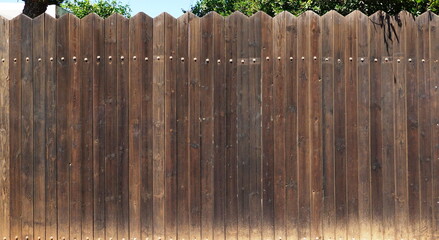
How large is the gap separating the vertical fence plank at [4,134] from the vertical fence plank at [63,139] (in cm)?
45

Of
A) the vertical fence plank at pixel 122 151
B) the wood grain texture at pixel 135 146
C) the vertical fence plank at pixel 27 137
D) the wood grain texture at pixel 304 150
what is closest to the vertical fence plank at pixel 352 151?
the wood grain texture at pixel 304 150

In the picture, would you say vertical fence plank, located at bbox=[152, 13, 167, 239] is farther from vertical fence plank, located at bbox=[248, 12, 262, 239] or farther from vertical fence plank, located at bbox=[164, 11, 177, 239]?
vertical fence plank, located at bbox=[248, 12, 262, 239]

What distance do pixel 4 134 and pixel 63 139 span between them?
535 mm

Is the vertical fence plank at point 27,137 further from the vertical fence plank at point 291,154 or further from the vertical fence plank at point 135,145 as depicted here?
the vertical fence plank at point 291,154

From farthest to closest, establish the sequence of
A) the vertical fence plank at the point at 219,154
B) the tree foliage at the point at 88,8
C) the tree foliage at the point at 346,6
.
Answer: the tree foliage at the point at 88,8, the tree foliage at the point at 346,6, the vertical fence plank at the point at 219,154

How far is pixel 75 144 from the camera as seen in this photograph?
13.7ft

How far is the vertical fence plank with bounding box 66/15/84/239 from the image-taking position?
4.16 meters

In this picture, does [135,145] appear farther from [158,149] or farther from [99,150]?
[99,150]

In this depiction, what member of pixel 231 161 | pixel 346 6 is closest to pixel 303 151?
pixel 231 161

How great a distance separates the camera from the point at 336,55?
418cm

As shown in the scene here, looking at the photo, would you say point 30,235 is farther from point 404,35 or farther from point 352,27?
point 404,35

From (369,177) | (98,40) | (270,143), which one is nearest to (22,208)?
(98,40)

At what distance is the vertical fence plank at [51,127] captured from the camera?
4.17 metres

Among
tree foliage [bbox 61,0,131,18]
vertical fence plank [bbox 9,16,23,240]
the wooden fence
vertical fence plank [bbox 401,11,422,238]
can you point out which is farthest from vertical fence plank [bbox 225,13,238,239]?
tree foliage [bbox 61,0,131,18]
